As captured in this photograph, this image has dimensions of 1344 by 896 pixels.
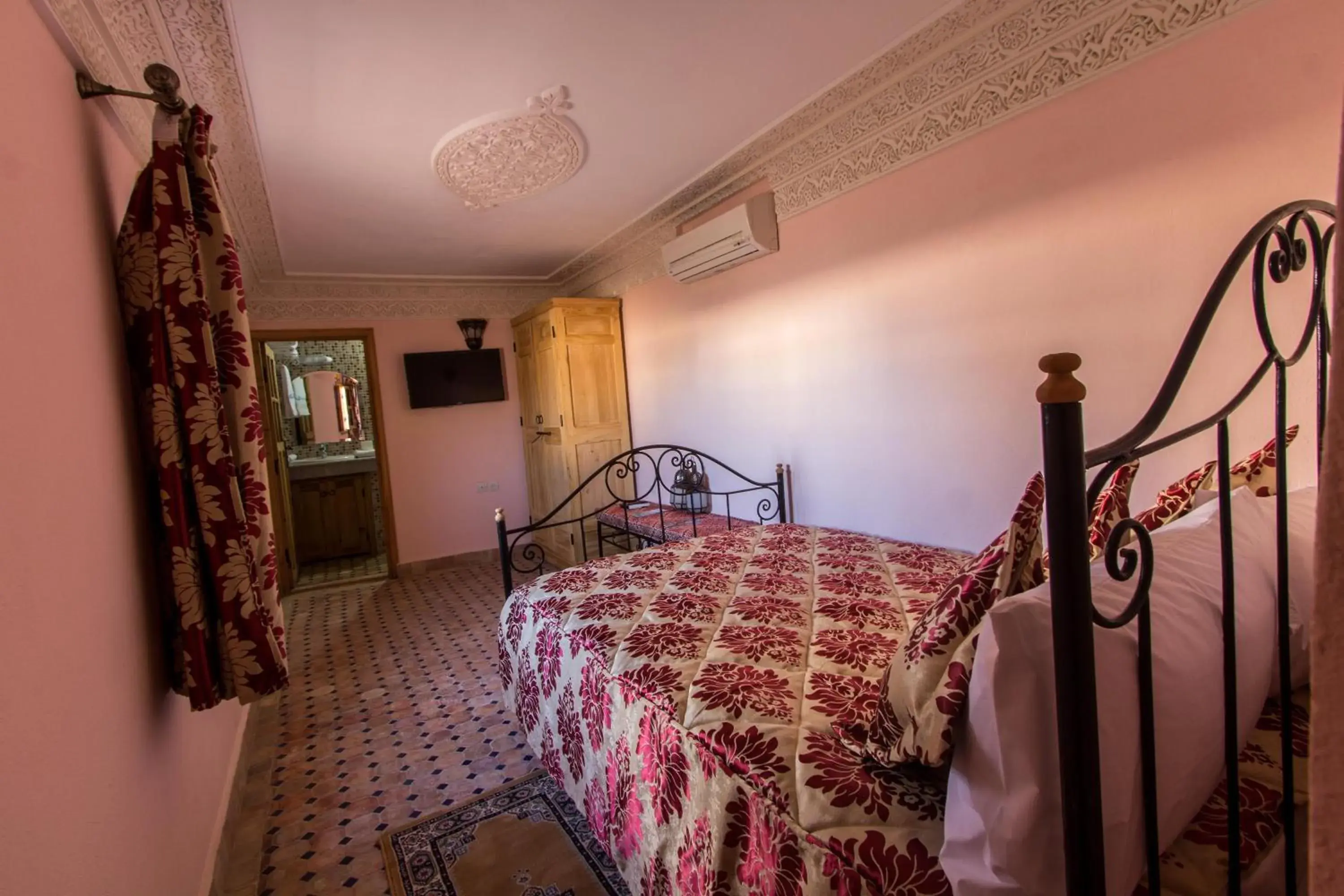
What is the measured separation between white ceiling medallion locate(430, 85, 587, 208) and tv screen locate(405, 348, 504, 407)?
2.14m

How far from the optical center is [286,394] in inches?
229

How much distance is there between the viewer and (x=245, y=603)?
1325 millimetres

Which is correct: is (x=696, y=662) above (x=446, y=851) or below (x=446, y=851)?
above

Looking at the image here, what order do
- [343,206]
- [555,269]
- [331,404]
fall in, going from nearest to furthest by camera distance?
[343,206] < [555,269] < [331,404]

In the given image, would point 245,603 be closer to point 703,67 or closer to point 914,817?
point 914,817

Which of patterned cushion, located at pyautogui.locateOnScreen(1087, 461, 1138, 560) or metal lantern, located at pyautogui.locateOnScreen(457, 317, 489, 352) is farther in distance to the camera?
metal lantern, located at pyautogui.locateOnScreen(457, 317, 489, 352)

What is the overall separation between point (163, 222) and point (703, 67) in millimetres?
1687

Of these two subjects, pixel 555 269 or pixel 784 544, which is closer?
pixel 784 544

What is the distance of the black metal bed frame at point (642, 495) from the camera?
314 cm

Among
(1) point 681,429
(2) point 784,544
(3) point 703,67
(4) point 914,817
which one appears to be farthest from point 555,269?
(4) point 914,817

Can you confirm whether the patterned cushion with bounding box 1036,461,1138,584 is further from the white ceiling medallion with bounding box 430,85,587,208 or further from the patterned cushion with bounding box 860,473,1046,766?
the white ceiling medallion with bounding box 430,85,587,208

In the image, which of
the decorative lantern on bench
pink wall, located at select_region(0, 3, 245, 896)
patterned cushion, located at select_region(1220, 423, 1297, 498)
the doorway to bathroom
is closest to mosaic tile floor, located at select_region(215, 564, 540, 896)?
pink wall, located at select_region(0, 3, 245, 896)

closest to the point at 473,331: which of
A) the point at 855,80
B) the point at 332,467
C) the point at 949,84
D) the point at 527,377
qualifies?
the point at 527,377

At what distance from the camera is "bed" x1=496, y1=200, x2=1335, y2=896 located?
68cm
